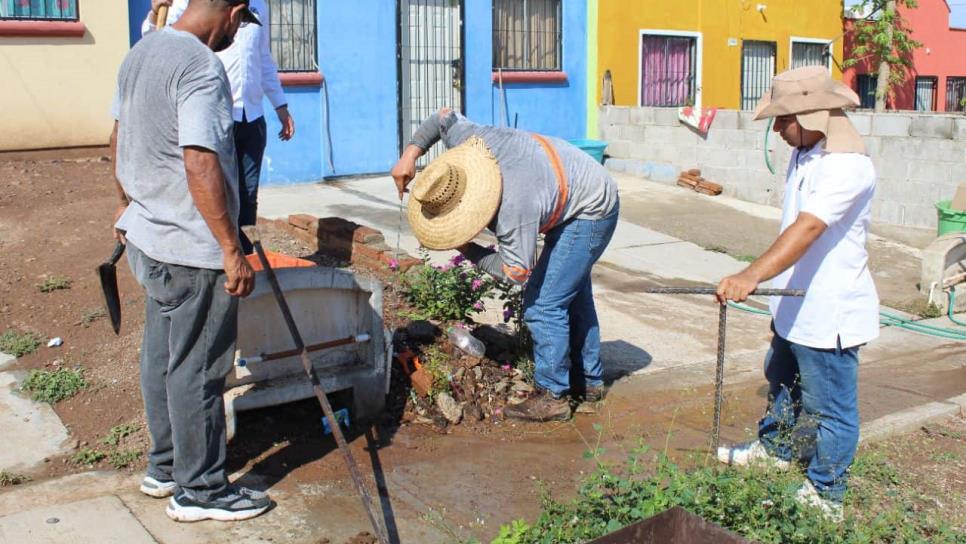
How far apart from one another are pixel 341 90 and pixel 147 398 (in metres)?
8.32

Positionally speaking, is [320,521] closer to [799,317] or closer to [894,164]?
[799,317]

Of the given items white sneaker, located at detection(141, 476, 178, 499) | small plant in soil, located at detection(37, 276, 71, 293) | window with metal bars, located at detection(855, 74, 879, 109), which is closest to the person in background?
white sneaker, located at detection(141, 476, 178, 499)

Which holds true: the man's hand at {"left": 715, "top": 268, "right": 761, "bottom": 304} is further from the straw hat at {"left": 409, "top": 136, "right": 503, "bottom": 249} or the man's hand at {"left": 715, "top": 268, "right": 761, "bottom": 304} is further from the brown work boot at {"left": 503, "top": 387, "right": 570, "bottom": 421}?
the brown work boot at {"left": 503, "top": 387, "right": 570, "bottom": 421}

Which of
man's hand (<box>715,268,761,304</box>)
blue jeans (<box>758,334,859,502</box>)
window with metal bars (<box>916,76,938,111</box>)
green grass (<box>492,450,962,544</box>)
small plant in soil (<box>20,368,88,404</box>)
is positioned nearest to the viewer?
green grass (<box>492,450,962,544</box>)

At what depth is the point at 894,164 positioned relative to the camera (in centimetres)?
1142

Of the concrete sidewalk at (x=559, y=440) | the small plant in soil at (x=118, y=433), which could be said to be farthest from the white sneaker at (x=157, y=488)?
the small plant in soil at (x=118, y=433)

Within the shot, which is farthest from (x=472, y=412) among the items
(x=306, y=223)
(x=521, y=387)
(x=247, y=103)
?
(x=306, y=223)

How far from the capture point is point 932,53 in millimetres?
20703

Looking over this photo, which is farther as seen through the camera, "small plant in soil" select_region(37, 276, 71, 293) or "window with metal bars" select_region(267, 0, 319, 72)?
"window with metal bars" select_region(267, 0, 319, 72)

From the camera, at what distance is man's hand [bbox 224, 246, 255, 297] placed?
3.69m

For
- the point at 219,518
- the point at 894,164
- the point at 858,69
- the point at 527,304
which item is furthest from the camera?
the point at 858,69

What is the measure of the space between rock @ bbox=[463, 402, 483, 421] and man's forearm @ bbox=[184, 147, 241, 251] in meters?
1.84

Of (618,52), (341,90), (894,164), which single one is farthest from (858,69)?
(341,90)

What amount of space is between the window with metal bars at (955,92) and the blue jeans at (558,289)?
758 inches
